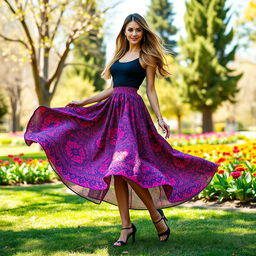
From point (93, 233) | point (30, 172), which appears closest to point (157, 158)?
point (93, 233)

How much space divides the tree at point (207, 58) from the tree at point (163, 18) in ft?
47.9

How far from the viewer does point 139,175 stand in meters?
3.08

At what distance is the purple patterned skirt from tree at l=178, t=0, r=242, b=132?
20.3m

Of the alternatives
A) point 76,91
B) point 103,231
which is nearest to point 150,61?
point 103,231

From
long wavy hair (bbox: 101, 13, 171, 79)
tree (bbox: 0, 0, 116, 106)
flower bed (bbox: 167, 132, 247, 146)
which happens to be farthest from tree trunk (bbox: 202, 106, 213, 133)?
long wavy hair (bbox: 101, 13, 171, 79)

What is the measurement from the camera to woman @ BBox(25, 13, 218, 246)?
3299 millimetres

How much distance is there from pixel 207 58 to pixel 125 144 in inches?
841

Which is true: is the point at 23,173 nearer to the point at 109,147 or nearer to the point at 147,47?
the point at 109,147

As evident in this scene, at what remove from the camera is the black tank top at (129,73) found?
11.9ft

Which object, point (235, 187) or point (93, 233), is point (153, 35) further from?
point (235, 187)

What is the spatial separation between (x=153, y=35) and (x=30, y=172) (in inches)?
196

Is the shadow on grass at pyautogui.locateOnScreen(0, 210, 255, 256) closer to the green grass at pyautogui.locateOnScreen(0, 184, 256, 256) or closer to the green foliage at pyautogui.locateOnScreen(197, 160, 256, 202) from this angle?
the green grass at pyautogui.locateOnScreen(0, 184, 256, 256)

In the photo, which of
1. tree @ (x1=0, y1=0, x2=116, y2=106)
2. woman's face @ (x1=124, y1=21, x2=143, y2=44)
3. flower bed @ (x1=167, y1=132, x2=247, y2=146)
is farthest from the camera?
flower bed @ (x1=167, y1=132, x2=247, y2=146)

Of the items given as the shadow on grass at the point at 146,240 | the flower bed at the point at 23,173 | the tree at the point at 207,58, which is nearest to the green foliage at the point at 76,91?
the tree at the point at 207,58
